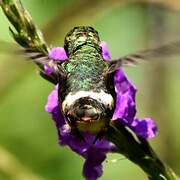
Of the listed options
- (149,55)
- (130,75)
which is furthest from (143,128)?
(130,75)

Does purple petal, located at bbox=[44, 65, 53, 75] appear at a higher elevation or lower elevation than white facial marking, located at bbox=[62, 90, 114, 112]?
higher

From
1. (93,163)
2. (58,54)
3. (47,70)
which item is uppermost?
(58,54)

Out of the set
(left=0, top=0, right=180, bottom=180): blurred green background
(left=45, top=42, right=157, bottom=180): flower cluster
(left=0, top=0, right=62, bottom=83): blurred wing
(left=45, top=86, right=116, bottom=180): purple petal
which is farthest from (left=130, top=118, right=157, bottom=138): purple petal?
(left=0, top=0, right=180, bottom=180): blurred green background

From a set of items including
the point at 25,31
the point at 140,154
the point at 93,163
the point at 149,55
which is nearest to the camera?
the point at 149,55

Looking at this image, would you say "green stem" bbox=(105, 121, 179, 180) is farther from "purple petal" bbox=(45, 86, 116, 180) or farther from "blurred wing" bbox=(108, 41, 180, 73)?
"blurred wing" bbox=(108, 41, 180, 73)

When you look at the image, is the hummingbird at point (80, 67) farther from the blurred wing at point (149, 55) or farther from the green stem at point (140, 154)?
the green stem at point (140, 154)

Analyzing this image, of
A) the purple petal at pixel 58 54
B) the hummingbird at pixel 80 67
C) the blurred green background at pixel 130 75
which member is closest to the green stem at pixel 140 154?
the hummingbird at pixel 80 67

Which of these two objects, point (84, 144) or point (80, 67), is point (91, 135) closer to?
point (84, 144)
